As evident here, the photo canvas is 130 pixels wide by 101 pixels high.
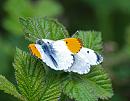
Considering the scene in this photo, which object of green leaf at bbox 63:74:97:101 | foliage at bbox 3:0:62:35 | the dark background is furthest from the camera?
foliage at bbox 3:0:62:35

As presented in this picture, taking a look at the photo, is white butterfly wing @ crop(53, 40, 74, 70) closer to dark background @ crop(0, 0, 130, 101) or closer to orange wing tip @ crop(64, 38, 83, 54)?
orange wing tip @ crop(64, 38, 83, 54)

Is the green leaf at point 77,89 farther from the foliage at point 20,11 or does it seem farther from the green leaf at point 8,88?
the foliage at point 20,11

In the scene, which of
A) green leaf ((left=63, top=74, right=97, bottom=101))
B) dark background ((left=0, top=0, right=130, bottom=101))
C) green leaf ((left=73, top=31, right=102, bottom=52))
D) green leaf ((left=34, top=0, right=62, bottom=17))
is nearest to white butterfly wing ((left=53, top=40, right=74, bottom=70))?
green leaf ((left=63, top=74, right=97, bottom=101))

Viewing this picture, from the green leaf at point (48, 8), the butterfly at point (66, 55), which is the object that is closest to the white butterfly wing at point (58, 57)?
the butterfly at point (66, 55)

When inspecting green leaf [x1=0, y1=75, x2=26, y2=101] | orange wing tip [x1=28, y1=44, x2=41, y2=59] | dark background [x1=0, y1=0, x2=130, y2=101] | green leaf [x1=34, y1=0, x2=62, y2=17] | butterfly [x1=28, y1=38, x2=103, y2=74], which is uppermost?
orange wing tip [x1=28, y1=44, x2=41, y2=59]

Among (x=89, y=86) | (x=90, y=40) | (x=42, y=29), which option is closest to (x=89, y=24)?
(x=90, y=40)

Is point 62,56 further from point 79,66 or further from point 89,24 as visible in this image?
point 89,24
